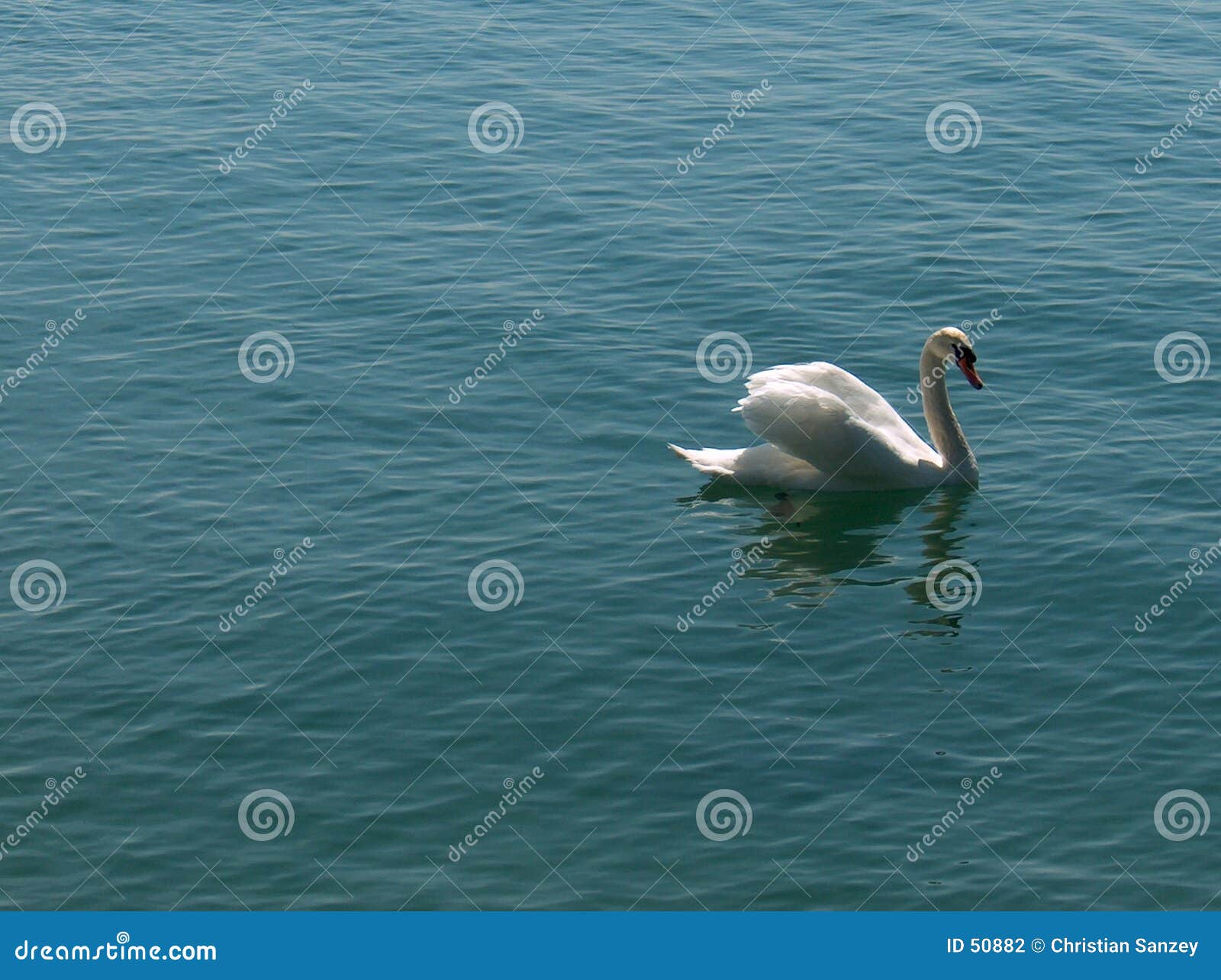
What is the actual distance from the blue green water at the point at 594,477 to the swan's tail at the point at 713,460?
233 mm

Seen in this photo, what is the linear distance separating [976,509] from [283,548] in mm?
6636

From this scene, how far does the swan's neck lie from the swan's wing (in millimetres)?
192

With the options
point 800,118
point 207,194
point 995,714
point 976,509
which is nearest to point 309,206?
point 207,194

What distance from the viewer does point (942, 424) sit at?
66.4 feet

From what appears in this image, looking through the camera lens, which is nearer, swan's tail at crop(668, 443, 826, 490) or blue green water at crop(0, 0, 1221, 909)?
blue green water at crop(0, 0, 1221, 909)

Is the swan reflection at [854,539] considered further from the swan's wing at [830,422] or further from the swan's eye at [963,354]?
the swan's eye at [963,354]

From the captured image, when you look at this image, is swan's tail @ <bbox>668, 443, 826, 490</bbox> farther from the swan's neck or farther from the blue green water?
the swan's neck

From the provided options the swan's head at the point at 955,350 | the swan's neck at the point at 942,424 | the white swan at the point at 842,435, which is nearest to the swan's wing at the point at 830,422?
the white swan at the point at 842,435

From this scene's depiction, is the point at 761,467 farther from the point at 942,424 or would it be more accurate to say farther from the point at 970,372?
the point at 970,372

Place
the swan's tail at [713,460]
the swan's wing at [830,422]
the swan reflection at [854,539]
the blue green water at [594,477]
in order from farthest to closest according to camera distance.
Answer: the swan's tail at [713,460] < the swan's wing at [830,422] < the swan reflection at [854,539] < the blue green water at [594,477]

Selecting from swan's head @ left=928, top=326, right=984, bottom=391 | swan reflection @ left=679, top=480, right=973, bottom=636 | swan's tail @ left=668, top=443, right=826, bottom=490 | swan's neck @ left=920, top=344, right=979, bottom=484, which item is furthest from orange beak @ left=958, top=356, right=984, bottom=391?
swan's tail @ left=668, top=443, right=826, bottom=490

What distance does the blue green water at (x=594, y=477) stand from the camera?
15023 mm

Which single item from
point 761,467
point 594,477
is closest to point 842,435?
A: point 761,467

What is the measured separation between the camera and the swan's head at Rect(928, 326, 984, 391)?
20359 millimetres
